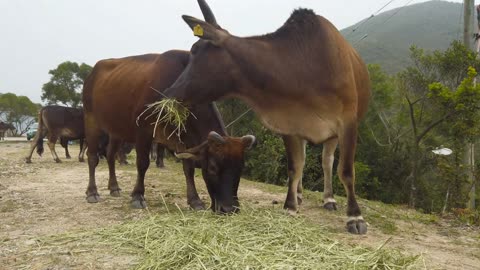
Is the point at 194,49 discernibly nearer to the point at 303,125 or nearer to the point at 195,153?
the point at 195,153

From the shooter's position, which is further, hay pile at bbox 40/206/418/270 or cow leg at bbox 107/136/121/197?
cow leg at bbox 107/136/121/197

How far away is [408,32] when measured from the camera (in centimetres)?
11856

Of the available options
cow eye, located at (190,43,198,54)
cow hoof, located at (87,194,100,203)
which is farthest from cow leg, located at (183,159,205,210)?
cow hoof, located at (87,194,100,203)

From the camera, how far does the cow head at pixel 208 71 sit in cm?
514

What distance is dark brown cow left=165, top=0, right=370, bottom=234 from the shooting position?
15.8 ft

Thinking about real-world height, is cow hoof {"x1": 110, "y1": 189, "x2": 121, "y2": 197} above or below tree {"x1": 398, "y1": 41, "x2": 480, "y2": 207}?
below

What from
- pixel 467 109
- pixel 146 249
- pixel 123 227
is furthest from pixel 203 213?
pixel 467 109

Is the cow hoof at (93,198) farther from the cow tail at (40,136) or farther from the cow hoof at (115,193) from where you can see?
the cow tail at (40,136)

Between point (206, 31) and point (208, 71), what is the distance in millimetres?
490

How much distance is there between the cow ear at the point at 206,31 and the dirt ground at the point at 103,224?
2227 millimetres

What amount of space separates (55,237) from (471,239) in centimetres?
443

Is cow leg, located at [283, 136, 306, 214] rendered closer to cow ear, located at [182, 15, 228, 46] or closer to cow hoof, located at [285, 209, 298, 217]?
cow hoof, located at [285, 209, 298, 217]

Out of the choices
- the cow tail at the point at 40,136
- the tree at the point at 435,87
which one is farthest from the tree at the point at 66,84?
the tree at the point at 435,87

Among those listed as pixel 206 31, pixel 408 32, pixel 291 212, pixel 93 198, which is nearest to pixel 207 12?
pixel 206 31
